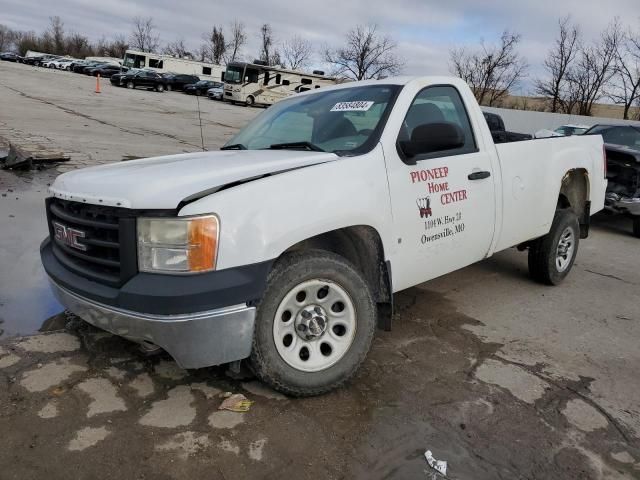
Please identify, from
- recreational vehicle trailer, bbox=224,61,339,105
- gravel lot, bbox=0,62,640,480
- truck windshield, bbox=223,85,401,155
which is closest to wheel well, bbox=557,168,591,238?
gravel lot, bbox=0,62,640,480

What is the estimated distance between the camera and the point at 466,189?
3949 mm

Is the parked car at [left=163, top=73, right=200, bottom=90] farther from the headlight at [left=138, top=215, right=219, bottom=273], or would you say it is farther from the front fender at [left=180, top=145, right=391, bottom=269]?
the headlight at [left=138, top=215, right=219, bottom=273]

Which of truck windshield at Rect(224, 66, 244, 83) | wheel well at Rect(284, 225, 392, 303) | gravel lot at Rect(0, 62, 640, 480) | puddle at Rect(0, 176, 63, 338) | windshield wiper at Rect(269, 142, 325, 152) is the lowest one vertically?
puddle at Rect(0, 176, 63, 338)

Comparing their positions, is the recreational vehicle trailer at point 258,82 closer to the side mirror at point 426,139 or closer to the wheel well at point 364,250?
the side mirror at point 426,139

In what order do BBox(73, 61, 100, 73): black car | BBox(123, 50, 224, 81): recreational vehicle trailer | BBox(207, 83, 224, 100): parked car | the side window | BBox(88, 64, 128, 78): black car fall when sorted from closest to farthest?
the side window → BBox(207, 83, 224, 100): parked car → BBox(123, 50, 224, 81): recreational vehicle trailer → BBox(88, 64, 128, 78): black car → BBox(73, 61, 100, 73): black car

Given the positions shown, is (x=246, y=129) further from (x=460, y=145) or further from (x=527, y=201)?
(x=527, y=201)

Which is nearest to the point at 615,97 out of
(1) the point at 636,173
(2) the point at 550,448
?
(1) the point at 636,173

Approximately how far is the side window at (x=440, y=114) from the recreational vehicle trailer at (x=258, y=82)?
36261 millimetres

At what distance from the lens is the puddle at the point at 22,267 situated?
4078 mm

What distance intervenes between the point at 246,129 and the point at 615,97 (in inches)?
1913

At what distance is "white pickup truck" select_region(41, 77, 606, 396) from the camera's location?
2668mm

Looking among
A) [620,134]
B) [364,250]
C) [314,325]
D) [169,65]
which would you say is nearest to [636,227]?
[620,134]

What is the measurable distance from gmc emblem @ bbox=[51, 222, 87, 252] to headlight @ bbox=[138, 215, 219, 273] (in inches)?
19.9

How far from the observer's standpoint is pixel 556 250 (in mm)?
5324
